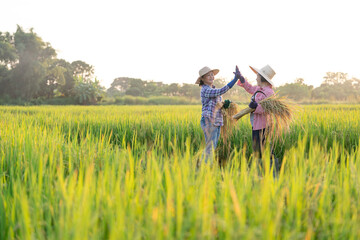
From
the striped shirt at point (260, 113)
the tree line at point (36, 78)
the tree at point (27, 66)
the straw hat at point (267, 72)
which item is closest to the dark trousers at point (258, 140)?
the striped shirt at point (260, 113)

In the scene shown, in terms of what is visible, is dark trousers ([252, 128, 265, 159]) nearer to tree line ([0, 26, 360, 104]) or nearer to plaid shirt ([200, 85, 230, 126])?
plaid shirt ([200, 85, 230, 126])

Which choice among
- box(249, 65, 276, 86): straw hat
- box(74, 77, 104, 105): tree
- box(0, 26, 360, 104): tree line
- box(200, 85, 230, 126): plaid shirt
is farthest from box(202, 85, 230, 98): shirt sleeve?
box(74, 77, 104, 105): tree

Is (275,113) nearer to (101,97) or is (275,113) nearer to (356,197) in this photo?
(356,197)

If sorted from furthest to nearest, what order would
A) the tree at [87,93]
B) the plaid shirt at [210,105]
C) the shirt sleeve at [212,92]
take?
the tree at [87,93] → the plaid shirt at [210,105] → the shirt sleeve at [212,92]

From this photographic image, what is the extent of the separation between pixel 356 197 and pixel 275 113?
4.92ft

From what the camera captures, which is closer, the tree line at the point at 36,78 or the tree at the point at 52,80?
the tree line at the point at 36,78

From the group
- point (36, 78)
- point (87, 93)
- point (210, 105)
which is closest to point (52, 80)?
point (36, 78)

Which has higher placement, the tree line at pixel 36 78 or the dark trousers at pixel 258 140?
the tree line at pixel 36 78

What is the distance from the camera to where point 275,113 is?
2881 mm

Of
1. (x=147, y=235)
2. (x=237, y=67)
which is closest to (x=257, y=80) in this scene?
(x=237, y=67)

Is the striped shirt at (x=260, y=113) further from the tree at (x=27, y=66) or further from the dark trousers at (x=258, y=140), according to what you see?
the tree at (x=27, y=66)

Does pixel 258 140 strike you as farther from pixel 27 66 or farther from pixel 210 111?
pixel 27 66

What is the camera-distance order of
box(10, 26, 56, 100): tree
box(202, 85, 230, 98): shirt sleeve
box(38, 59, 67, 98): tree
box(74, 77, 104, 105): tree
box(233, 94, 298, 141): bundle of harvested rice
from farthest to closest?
box(38, 59, 67, 98): tree, box(10, 26, 56, 100): tree, box(74, 77, 104, 105): tree, box(202, 85, 230, 98): shirt sleeve, box(233, 94, 298, 141): bundle of harvested rice

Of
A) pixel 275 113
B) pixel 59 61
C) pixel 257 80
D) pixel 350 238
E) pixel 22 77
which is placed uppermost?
pixel 59 61
